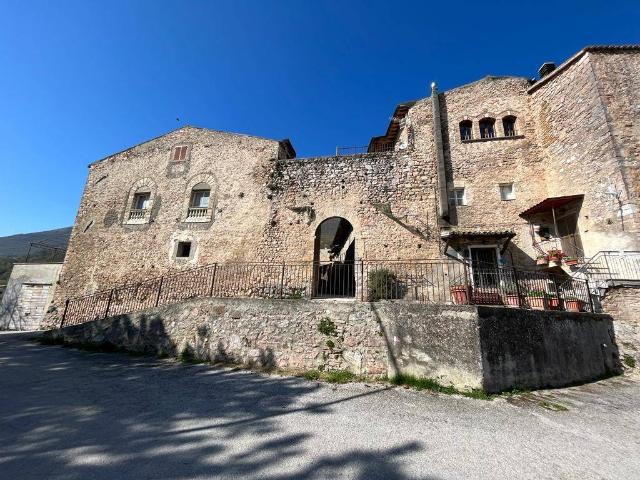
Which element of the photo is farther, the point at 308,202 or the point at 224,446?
the point at 308,202

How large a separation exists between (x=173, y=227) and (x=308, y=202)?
6.47 meters

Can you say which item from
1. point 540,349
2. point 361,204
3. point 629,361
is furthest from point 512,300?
point 361,204

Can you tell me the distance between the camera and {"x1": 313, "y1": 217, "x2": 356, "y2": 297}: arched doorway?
39.6ft

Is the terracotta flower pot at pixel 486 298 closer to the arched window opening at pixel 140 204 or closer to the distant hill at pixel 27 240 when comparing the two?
the arched window opening at pixel 140 204

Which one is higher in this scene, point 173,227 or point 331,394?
point 173,227

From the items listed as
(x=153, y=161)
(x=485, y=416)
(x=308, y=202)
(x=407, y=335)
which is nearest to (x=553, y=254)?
(x=407, y=335)

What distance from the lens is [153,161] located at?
50.4 feet

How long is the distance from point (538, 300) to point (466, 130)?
8724mm

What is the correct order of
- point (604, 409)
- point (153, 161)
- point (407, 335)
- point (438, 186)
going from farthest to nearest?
point (153, 161), point (438, 186), point (407, 335), point (604, 409)

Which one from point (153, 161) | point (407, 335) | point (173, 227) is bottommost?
point (407, 335)

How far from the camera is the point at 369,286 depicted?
27.2 feet

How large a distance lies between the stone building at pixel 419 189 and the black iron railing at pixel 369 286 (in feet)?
2.44

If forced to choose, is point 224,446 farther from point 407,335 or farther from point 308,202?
point 308,202

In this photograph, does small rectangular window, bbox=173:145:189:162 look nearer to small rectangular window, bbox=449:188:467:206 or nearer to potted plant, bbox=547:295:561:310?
small rectangular window, bbox=449:188:467:206
